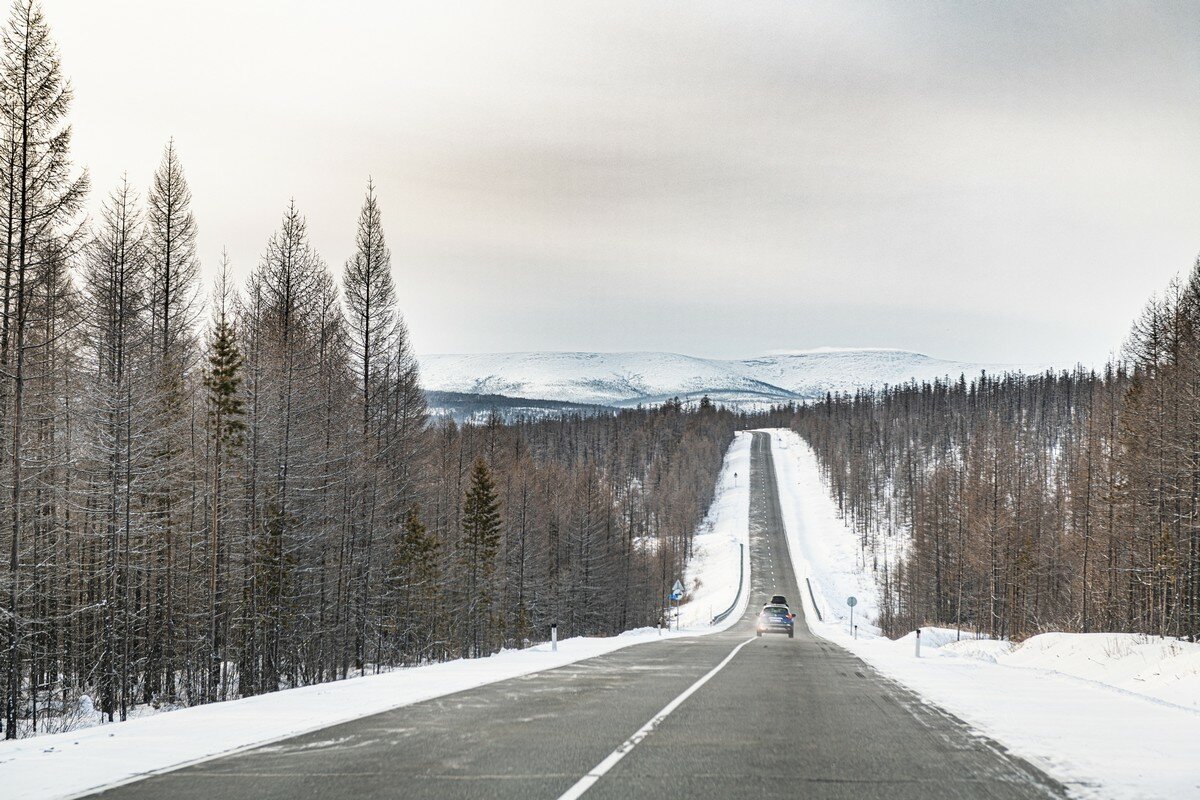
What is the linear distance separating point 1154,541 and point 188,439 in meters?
43.1

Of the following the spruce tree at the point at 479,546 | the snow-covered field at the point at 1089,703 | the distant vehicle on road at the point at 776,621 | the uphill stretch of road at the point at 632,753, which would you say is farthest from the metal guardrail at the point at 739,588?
the uphill stretch of road at the point at 632,753

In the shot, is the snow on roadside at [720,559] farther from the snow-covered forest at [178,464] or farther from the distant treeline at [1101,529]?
the snow-covered forest at [178,464]

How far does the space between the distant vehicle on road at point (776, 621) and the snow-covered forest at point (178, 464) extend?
55.8 feet

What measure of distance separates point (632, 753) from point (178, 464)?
25.0 metres

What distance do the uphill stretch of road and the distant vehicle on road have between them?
29.1m

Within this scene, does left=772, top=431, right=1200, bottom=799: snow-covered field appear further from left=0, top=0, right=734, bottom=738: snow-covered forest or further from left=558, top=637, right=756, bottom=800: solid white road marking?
left=0, top=0, right=734, bottom=738: snow-covered forest

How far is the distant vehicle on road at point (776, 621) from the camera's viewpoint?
42844mm

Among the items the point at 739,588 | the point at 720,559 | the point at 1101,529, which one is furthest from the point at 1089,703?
the point at 720,559

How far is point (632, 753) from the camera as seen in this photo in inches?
319

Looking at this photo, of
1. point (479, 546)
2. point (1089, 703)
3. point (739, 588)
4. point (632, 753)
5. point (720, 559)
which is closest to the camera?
point (632, 753)

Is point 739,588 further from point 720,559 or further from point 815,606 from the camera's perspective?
point 720,559

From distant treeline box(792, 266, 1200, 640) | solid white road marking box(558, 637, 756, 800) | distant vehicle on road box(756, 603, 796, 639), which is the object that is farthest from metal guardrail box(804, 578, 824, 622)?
solid white road marking box(558, 637, 756, 800)

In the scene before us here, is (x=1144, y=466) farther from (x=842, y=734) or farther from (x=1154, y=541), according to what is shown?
(x=842, y=734)

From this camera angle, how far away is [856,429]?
197500 millimetres
